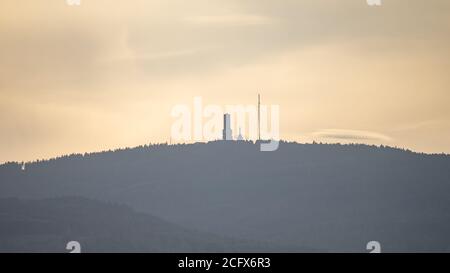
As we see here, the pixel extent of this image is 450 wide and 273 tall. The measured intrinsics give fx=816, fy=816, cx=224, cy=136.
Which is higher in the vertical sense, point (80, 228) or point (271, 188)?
point (271, 188)

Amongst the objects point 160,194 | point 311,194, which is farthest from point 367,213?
point 160,194

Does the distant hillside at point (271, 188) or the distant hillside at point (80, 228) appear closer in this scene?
the distant hillside at point (80, 228)

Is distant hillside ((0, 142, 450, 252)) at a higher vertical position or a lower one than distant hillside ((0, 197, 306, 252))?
higher

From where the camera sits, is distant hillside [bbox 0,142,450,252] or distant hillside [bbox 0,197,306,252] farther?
distant hillside [bbox 0,142,450,252]

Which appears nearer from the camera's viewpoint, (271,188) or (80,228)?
(80,228)

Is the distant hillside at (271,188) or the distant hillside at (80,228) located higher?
the distant hillside at (271,188)
